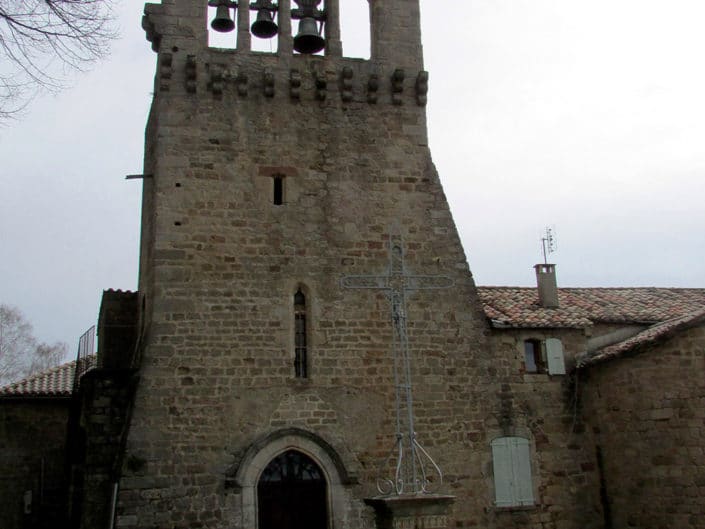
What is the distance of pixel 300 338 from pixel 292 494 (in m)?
2.61

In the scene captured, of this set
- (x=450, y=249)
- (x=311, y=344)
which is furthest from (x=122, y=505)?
(x=450, y=249)

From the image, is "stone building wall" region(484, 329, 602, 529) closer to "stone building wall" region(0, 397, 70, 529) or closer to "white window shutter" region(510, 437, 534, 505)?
"white window shutter" region(510, 437, 534, 505)

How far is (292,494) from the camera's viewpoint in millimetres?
12703

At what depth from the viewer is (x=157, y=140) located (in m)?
14.1

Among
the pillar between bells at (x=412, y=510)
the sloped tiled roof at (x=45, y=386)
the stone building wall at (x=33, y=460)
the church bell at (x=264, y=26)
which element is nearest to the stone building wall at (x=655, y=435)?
the pillar between bells at (x=412, y=510)

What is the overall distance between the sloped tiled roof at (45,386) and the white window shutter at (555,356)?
35.1 ft

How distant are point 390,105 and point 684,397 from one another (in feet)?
25.0

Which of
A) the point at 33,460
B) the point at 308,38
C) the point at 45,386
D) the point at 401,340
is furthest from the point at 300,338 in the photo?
the point at 33,460

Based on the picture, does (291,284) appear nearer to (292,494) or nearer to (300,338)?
(300,338)

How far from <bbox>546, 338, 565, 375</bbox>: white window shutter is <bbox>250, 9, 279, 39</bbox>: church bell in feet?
26.9

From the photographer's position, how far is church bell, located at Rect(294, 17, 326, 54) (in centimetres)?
1516

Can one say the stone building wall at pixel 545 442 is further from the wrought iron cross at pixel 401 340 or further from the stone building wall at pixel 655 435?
the wrought iron cross at pixel 401 340

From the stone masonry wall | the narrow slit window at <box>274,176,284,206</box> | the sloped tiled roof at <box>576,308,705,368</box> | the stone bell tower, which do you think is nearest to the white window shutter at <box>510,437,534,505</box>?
the stone masonry wall

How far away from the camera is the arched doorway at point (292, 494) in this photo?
496 inches
